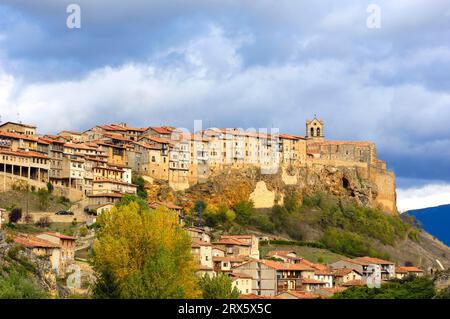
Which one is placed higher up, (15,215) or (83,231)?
(15,215)

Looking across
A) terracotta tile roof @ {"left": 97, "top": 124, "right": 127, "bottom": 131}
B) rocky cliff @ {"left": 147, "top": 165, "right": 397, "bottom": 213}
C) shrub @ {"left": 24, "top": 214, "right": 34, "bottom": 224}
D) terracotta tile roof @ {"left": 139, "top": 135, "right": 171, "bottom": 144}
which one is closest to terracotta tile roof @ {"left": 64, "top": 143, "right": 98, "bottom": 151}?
rocky cliff @ {"left": 147, "top": 165, "right": 397, "bottom": 213}

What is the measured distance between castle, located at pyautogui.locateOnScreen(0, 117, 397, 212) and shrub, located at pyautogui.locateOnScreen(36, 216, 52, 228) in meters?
5.41

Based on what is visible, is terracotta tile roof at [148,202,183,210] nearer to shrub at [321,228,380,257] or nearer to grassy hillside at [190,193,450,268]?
grassy hillside at [190,193,450,268]

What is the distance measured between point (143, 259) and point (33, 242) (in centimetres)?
1110

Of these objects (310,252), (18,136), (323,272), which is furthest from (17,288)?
(310,252)

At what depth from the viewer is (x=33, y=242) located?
64250 millimetres

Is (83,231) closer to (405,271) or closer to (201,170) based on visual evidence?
(201,170)

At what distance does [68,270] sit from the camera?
6550 cm

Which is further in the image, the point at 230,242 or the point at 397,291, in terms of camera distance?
the point at 230,242

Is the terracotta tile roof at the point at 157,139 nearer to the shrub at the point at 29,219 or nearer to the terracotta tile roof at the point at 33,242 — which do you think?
the shrub at the point at 29,219

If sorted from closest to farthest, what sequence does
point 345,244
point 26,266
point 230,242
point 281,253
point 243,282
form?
point 26,266
point 243,282
point 230,242
point 281,253
point 345,244
